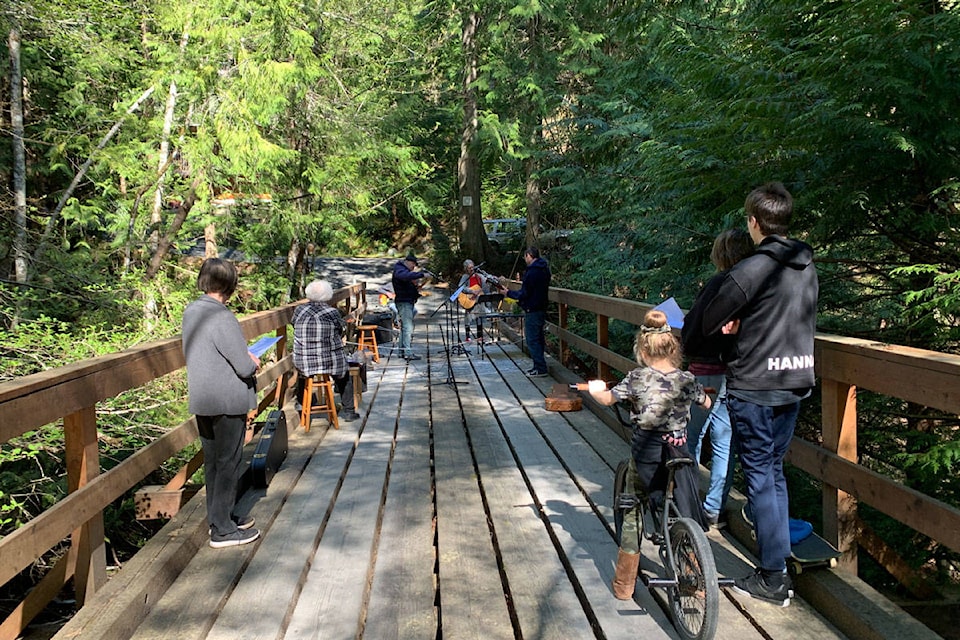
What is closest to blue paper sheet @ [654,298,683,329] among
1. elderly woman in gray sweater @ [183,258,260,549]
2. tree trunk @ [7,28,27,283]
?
elderly woman in gray sweater @ [183,258,260,549]

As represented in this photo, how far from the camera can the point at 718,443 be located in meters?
3.62

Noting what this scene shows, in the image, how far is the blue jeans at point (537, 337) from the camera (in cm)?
891

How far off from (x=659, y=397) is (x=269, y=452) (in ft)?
9.27

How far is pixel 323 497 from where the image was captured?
177 inches

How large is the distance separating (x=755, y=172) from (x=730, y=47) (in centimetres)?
147

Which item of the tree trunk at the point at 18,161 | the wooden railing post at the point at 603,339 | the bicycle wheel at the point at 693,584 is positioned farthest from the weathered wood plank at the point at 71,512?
the tree trunk at the point at 18,161

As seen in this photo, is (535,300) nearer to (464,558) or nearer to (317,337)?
(317,337)

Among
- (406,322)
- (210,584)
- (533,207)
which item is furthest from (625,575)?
(533,207)

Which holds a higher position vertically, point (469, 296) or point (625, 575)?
point (469, 296)

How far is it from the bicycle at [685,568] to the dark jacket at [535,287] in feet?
18.9

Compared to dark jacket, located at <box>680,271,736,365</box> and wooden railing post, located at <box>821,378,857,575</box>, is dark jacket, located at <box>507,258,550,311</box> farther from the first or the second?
wooden railing post, located at <box>821,378,857,575</box>

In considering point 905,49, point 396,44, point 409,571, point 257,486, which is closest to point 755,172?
point 905,49

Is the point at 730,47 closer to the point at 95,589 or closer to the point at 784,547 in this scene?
the point at 784,547

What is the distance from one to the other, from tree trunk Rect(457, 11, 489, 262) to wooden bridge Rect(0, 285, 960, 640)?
17213mm
